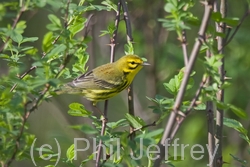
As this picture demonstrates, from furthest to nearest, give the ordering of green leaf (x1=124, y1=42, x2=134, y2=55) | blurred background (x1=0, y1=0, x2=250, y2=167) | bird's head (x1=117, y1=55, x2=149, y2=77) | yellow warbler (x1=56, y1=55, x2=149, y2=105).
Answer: blurred background (x1=0, y1=0, x2=250, y2=167), yellow warbler (x1=56, y1=55, x2=149, y2=105), bird's head (x1=117, y1=55, x2=149, y2=77), green leaf (x1=124, y1=42, x2=134, y2=55)

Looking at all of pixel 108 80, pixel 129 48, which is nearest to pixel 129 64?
pixel 108 80

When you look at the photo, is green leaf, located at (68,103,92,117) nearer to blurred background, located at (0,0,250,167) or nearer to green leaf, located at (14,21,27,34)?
green leaf, located at (14,21,27,34)

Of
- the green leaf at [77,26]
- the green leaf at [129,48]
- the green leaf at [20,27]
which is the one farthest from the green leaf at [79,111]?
the green leaf at [20,27]

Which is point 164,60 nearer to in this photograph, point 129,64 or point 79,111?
point 129,64

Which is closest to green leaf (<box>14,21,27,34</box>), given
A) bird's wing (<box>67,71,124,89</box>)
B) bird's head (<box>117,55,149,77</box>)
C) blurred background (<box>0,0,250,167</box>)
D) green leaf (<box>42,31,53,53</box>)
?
green leaf (<box>42,31,53,53</box>)

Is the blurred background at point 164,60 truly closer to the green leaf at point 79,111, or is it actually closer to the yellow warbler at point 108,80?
the yellow warbler at point 108,80

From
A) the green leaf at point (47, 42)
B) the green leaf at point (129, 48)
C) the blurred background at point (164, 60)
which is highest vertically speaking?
the green leaf at point (47, 42)

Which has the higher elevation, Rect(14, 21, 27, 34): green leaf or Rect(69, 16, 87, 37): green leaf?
Rect(14, 21, 27, 34): green leaf

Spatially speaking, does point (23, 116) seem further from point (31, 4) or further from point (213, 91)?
point (213, 91)

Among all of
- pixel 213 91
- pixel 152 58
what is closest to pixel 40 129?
pixel 152 58

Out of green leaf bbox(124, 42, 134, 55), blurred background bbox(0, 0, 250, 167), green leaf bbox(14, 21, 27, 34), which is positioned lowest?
blurred background bbox(0, 0, 250, 167)

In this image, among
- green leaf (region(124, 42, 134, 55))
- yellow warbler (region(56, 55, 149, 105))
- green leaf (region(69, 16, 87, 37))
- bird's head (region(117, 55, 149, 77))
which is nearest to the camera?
green leaf (region(69, 16, 87, 37))

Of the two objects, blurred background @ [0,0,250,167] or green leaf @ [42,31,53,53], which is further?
blurred background @ [0,0,250,167]

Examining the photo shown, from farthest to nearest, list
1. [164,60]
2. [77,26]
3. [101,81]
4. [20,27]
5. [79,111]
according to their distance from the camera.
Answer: [164,60] < [101,81] < [79,111] < [77,26] < [20,27]
